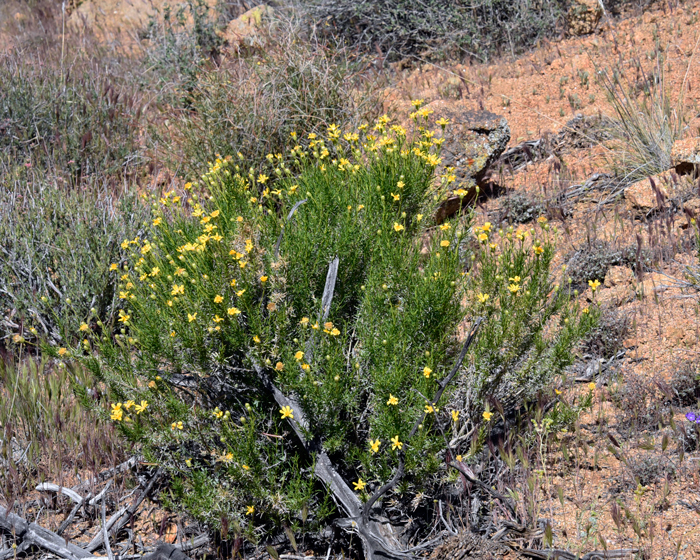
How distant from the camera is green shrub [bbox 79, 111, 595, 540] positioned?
2490mm

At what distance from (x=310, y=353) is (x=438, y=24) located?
18.7 feet

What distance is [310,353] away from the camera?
259 cm

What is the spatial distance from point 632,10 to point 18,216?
6.17 m

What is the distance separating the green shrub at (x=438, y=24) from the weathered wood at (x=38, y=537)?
5828 millimetres

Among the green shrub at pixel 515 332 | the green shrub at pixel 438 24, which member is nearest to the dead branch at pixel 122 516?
the green shrub at pixel 515 332

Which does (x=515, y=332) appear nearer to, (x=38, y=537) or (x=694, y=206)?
(x=694, y=206)

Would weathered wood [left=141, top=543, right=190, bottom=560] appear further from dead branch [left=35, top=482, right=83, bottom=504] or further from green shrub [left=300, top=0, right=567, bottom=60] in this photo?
green shrub [left=300, top=0, right=567, bottom=60]

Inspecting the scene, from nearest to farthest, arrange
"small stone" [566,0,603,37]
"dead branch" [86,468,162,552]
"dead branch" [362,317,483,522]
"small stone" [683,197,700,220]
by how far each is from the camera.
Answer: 1. "dead branch" [362,317,483,522]
2. "dead branch" [86,468,162,552]
3. "small stone" [683,197,700,220]
4. "small stone" [566,0,603,37]

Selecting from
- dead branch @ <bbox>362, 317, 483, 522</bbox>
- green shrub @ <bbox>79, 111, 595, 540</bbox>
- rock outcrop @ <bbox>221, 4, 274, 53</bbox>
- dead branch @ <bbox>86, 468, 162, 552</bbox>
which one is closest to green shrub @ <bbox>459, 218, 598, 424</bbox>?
green shrub @ <bbox>79, 111, 595, 540</bbox>

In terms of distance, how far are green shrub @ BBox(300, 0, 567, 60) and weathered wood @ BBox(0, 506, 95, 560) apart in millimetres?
5828

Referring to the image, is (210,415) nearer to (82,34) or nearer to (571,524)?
(571,524)

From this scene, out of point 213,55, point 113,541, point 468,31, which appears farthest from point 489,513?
point 213,55

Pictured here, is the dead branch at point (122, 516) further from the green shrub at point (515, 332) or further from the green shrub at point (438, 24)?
the green shrub at point (438, 24)

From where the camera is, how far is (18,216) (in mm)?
4316
